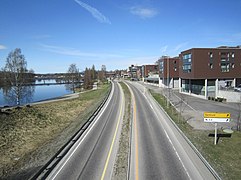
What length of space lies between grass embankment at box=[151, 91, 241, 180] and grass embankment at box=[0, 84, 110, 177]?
1261cm

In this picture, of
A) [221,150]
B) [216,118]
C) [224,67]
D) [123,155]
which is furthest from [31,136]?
[224,67]

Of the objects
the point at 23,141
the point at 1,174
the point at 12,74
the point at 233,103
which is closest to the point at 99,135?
the point at 23,141

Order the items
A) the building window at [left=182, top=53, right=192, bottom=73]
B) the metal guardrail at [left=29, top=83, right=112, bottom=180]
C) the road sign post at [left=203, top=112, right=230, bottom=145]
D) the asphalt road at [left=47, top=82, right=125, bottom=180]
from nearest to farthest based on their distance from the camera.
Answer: the metal guardrail at [left=29, top=83, right=112, bottom=180] < the asphalt road at [left=47, top=82, right=125, bottom=180] < the road sign post at [left=203, top=112, right=230, bottom=145] < the building window at [left=182, top=53, right=192, bottom=73]

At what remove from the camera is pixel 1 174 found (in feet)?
44.1

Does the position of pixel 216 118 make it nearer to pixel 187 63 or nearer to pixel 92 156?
pixel 92 156

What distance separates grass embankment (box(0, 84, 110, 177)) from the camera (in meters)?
15.2

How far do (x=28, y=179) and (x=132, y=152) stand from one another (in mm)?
8246

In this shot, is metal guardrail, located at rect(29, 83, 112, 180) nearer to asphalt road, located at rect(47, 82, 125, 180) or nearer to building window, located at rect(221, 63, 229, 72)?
asphalt road, located at rect(47, 82, 125, 180)

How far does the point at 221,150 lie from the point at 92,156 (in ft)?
36.7

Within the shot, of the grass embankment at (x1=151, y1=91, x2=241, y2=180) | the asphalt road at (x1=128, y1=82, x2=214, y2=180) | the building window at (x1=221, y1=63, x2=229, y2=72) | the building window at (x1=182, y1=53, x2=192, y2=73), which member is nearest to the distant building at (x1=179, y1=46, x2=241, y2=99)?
the building window at (x1=221, y1=63, x2=229, y2=72)

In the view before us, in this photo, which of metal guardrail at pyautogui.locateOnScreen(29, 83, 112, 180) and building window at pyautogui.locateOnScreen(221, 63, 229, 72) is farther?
building window at pyautogui.locateOnScreen(221, 63, 229, 72)

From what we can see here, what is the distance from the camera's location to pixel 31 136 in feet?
74.3

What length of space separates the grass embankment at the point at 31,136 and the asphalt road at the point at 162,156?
7.09 metres

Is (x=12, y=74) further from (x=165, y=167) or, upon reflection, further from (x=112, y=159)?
(x=165, y=167)
